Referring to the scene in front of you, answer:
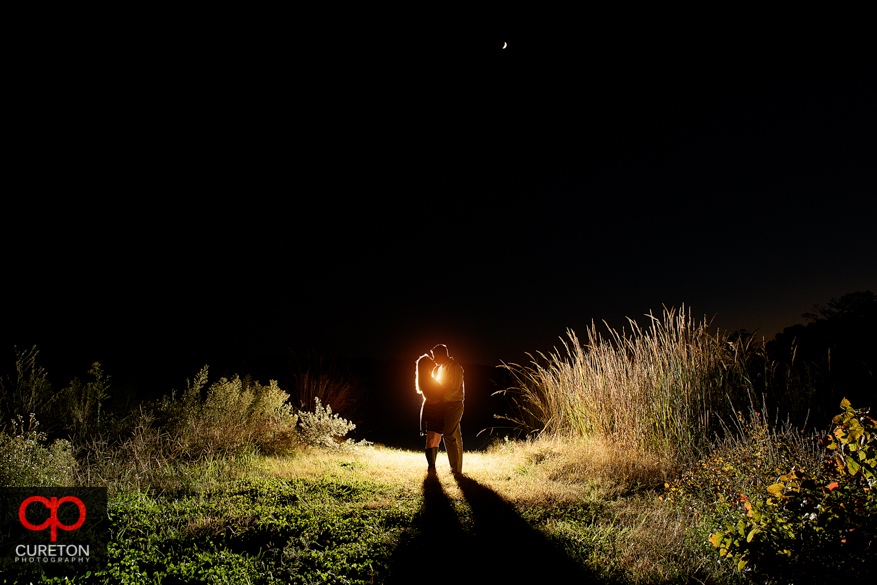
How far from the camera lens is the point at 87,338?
14133mm

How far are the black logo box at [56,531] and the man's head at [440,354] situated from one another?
337cm

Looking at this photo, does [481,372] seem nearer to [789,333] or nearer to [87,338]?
[789,333]

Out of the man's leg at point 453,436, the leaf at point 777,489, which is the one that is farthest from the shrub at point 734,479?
the man's leg at point 453,436

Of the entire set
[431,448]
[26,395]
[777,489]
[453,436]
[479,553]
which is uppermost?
[26,395]

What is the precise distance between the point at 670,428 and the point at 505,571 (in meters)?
3.46

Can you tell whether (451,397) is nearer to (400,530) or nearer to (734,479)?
(400,530)

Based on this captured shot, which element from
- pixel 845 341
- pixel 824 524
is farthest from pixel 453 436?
pixel 845 341

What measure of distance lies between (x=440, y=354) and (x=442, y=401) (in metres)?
0.58

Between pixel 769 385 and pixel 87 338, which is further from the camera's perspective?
pixel 87 338

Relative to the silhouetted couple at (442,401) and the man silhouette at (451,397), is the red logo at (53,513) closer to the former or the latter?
the silhouetted couple at (442,401)

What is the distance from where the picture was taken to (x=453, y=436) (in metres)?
5.07

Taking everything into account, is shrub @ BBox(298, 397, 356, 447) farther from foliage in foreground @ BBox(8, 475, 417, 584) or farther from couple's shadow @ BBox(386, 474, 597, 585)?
couple's shadow @ BBox(386, 474, 597, 585)

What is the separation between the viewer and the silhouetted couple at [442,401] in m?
5.04

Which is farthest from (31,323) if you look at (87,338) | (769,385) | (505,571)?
(769,385)
